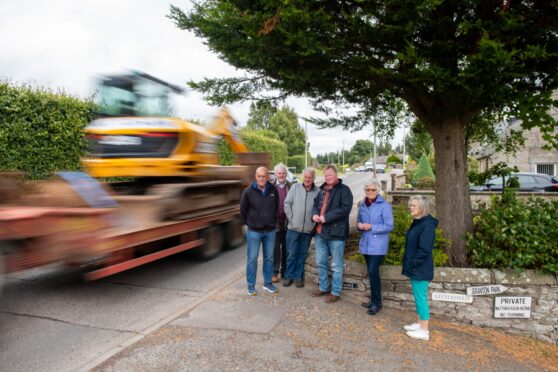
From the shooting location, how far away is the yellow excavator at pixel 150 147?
6625 millimetres

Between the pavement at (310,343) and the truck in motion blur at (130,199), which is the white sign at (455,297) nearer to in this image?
the pavement at (310,343)

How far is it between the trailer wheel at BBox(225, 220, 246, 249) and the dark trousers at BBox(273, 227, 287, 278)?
2.41 meters

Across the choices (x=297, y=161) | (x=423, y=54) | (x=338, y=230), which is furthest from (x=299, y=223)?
(x=297, y=161)

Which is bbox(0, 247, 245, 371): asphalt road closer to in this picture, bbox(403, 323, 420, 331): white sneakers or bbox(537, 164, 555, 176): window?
bbox(403, 323, 420, 331): white sneakers

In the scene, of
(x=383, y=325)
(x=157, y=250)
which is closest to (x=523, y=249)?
(x=383, y=325)

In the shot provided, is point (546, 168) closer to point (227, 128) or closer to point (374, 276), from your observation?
point (227, 128)

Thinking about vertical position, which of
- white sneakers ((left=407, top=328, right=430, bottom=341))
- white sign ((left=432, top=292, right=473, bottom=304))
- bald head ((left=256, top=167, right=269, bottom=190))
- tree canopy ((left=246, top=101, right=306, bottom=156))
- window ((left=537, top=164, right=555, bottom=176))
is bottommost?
white sneakers ((left=407, top=328, right=430, bottom=341))

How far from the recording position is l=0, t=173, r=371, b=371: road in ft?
12.7

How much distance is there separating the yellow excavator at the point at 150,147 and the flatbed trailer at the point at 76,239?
66cm

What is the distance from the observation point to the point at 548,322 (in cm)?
499

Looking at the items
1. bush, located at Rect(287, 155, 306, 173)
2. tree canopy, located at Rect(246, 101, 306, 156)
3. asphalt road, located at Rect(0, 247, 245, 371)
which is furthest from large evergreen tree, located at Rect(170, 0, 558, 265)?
tree canopy, located at Rect(246, 101, 306, 156)

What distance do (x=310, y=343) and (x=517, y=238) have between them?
10.7ft

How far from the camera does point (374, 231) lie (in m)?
4.72

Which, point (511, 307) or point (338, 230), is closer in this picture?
point (511, 307)
